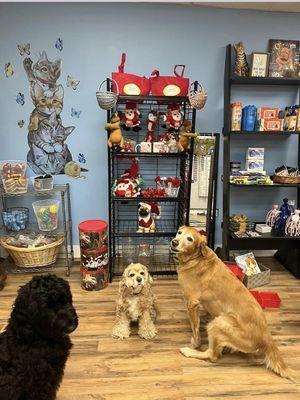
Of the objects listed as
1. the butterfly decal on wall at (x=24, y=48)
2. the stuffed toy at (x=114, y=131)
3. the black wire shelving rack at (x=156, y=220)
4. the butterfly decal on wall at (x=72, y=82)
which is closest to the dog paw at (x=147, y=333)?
the black wire shelving rack at (x=156, y=220)

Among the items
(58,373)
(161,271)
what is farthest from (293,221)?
(58,373)

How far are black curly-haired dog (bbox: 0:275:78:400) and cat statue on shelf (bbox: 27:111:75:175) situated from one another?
6.27 feet

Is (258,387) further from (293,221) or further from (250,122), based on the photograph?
(250,122)

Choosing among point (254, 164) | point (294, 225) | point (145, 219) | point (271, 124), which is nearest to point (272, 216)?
point (294, 225)

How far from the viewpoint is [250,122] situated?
9.25ft

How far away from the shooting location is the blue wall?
9.18 ft

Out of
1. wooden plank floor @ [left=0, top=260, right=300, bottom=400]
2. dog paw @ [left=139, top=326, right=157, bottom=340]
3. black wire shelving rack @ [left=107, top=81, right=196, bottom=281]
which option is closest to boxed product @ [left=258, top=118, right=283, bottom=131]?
black wire shelving rack @ [left=107, top=81, right=196, bottom=281]

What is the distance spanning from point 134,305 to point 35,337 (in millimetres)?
907

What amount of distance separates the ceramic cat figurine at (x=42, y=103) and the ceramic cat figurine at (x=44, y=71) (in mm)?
46

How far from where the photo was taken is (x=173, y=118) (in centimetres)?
274

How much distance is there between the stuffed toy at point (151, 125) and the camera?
9.21 feet

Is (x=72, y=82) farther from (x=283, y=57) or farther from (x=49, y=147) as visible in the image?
(x=283, y=57)

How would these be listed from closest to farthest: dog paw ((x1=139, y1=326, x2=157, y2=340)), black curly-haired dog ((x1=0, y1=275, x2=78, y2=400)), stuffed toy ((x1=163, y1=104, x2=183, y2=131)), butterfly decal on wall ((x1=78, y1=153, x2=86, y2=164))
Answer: black curly-haired dog ((x1=0, y1=275, x2=78, y2=400)) → dog paw ((x1=139, y1=326, x2=157, y2=340)) → stuffed toy ((x1=163, y1=104, x2=183, y2=131)) → butterfly decal on wall ((x1=78, y1=153, x2=86, y2=164))

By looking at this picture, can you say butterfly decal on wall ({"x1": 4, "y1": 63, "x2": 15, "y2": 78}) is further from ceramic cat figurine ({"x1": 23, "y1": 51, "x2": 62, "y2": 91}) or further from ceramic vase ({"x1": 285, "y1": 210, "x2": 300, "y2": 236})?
ceramic vase ({"x1": 285, "y1": 210, "x2": 300, "y2": 236})
